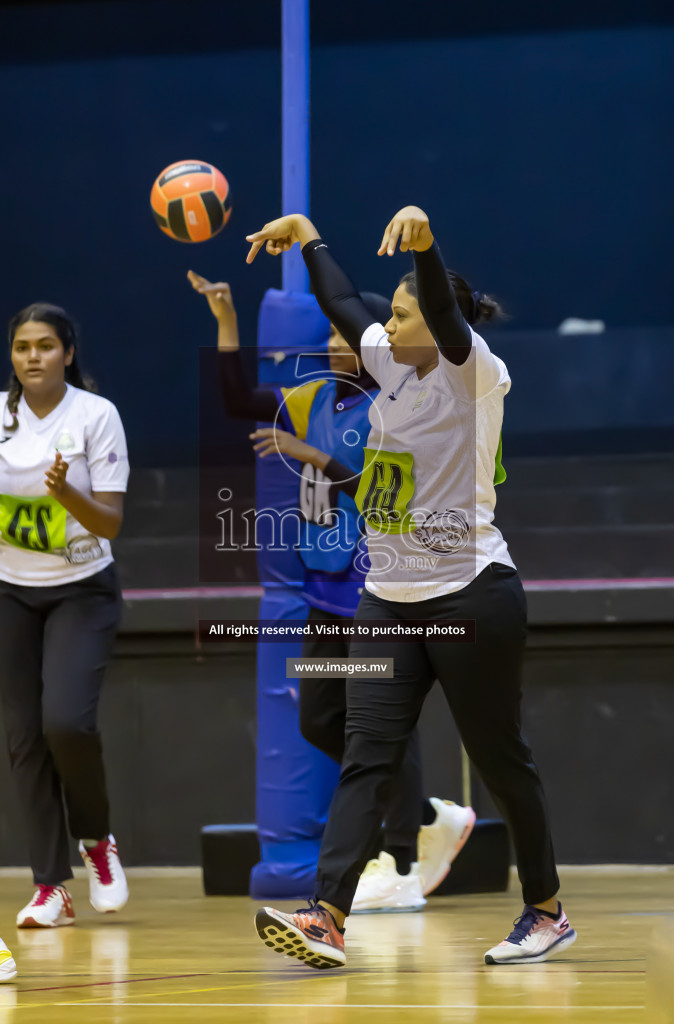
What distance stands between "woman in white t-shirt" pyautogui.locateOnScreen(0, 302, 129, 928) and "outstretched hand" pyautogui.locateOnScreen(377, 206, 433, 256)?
57.6 inches

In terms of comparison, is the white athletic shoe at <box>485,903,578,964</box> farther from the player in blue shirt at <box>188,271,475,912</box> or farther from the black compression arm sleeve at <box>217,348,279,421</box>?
the black compression arm sleeve at <box>217,348,279,421</box>

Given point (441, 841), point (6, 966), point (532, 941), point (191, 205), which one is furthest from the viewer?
point (441, 841)

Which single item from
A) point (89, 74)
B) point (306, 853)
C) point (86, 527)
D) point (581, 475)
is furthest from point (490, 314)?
point (89, 74)

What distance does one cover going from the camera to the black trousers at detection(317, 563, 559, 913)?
9.60ft

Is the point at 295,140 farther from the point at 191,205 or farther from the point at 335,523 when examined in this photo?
the point at 335,523

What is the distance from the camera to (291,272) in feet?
15.4

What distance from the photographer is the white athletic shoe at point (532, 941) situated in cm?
306

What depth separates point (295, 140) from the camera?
4.66 metres

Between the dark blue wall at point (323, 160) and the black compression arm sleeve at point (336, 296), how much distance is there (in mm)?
5614

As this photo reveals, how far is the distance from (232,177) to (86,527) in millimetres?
5683

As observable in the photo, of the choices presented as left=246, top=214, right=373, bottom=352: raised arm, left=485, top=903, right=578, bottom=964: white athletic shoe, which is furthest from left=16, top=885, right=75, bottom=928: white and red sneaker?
left=246, top=214, right=373, bottom=352: raised arm

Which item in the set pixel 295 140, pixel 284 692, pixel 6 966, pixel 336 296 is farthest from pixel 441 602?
pixel 295 140

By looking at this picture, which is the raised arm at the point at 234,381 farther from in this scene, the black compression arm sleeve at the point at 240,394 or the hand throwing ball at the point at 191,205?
the hand throwing ball at the point at 191,205

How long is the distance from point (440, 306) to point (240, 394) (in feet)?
5.14
